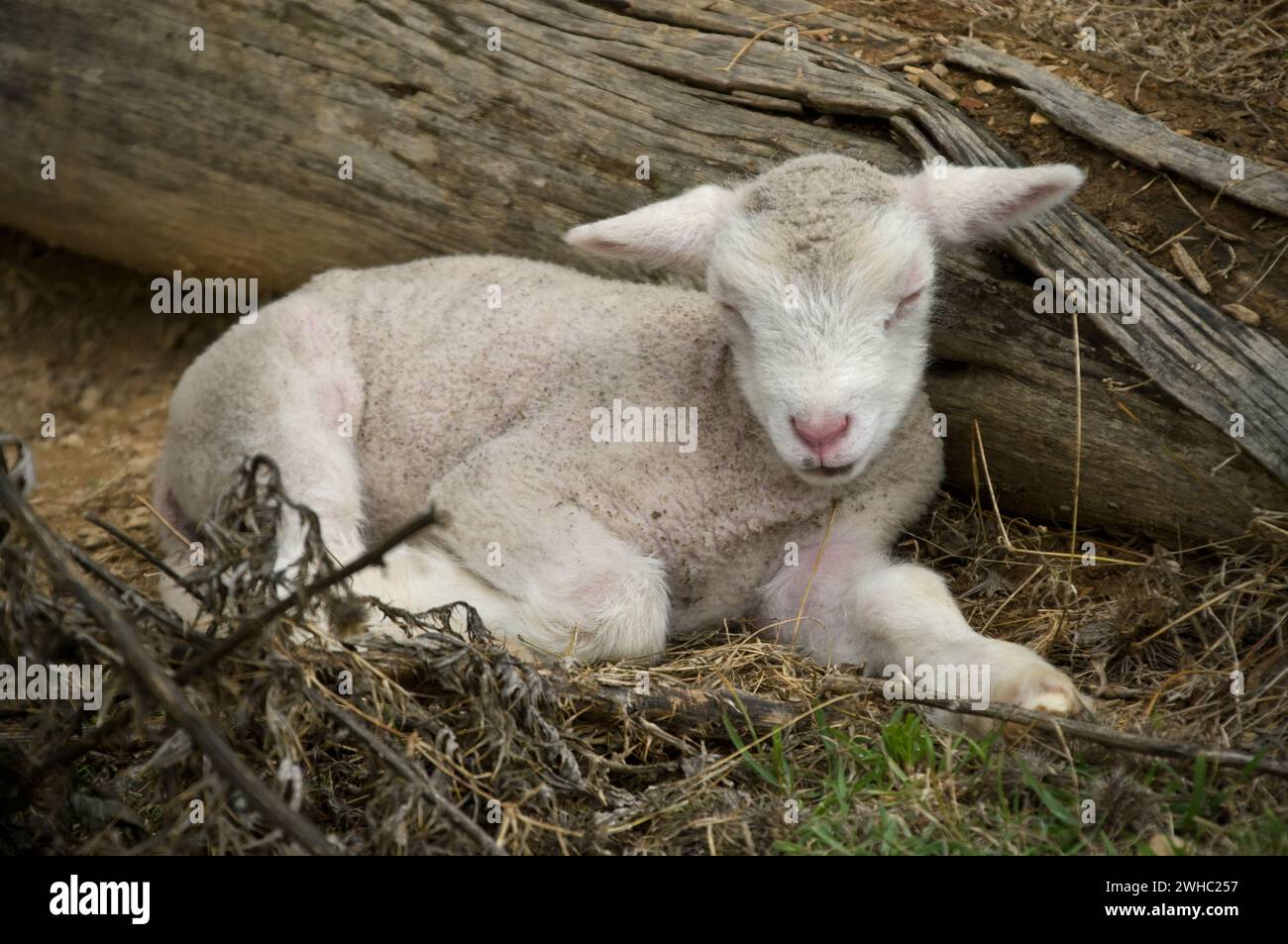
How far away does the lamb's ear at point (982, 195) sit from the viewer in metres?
3.96

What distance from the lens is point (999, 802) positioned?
321 cm

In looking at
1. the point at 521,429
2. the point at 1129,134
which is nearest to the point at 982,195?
the point at 1129,134

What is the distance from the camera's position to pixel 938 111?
4.56 m

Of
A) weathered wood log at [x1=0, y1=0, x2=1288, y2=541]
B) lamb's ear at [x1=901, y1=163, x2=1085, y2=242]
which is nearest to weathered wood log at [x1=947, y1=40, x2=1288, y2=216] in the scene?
weathered wood log at [x1=0, y1=0, x2=1288, y2=541]

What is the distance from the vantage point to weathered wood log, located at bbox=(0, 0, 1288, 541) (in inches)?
167

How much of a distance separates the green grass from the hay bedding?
2 centimetres

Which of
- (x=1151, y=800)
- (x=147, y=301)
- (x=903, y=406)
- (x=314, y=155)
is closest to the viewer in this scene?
(x=1151, y=800)

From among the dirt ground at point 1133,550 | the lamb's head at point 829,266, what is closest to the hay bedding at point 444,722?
the dirt ground at point 1133,550

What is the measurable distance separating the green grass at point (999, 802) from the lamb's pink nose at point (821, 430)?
32.3 inches

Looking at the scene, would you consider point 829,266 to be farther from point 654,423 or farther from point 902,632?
point 902,632

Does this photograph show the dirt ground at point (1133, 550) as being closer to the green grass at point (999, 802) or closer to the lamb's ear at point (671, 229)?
the green grass at point (999, 802)
